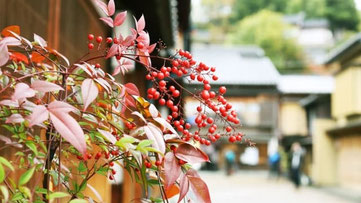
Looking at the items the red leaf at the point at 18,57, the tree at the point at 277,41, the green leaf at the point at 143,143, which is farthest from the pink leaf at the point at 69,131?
the tree at the point at 277,41

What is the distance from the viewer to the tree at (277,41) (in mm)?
40781

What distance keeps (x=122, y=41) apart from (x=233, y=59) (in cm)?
3396

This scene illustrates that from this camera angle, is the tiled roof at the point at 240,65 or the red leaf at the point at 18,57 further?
the tiled roof at the point at 240,65

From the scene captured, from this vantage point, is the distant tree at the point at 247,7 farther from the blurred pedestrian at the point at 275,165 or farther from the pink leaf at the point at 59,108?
the pink leaf at the point at 59,108

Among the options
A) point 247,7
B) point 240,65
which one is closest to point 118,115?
point 240,65

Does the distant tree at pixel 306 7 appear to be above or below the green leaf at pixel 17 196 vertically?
above

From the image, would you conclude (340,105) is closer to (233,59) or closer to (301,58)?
(233,59)

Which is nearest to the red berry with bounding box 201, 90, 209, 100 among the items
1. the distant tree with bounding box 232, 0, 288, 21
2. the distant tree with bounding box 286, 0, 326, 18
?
the distant tree with bounding box 232, 0, 288, 21

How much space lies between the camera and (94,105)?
4.56ft

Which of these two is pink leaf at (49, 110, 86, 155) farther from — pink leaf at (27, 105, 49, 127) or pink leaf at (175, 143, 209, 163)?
pink leaf at (175, 143, 209, 163)

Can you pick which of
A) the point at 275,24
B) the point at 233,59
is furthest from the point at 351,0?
the point at 233,59

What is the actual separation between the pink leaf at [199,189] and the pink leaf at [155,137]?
10 cm

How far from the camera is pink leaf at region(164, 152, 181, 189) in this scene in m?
1.06

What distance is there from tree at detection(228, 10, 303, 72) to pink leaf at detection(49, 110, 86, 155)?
39.9 m
